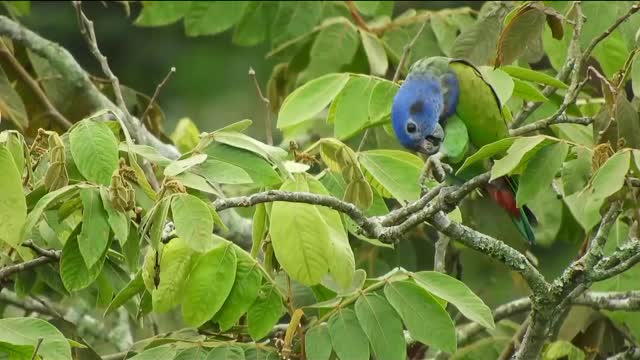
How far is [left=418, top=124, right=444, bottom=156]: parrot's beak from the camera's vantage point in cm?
281

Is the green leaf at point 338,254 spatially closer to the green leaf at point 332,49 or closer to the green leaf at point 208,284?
the green leaf at point 208,284

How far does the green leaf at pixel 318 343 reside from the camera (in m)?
2.42

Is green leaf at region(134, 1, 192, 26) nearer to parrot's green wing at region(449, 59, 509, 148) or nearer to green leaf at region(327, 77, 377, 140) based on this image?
green leaf at region(327, 77, 377, 140)

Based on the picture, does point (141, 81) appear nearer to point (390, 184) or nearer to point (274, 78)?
point (274, 78)

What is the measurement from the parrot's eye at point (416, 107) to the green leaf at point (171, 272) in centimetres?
63

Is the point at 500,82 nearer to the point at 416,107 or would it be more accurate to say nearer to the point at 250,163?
the point at 416,107

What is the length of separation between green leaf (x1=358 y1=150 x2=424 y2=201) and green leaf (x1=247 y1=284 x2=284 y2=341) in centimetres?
35

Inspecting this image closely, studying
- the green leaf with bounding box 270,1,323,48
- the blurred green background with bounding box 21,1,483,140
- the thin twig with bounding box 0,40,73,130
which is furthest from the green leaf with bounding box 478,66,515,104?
the blurred green background with bounding box 21,1,483,140

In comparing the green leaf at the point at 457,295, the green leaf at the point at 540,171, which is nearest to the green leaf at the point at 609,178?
the green leaf at the point at 540,171

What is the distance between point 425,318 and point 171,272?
1.64 feet

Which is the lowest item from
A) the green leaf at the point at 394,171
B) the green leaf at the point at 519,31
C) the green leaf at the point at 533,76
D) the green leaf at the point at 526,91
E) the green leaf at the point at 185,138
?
the green leaf at the point at 185,138

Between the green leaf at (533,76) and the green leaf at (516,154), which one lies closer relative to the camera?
the green leaf at (516,154)

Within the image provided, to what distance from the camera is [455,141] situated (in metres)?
2.93

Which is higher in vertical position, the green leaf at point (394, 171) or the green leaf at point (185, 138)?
the green leaf at point (394, 171)
